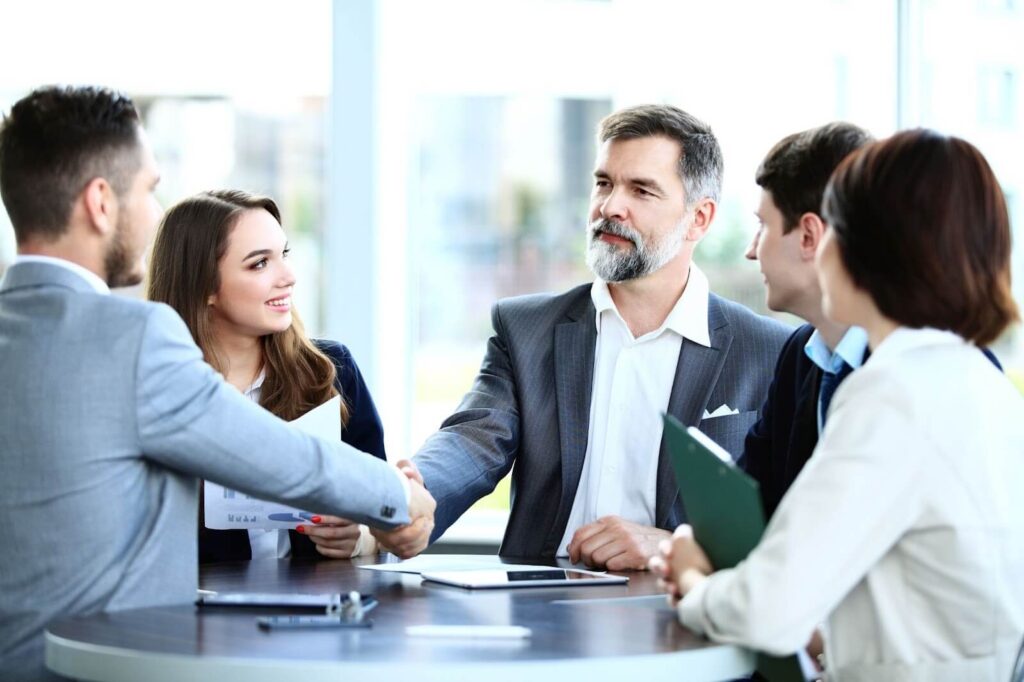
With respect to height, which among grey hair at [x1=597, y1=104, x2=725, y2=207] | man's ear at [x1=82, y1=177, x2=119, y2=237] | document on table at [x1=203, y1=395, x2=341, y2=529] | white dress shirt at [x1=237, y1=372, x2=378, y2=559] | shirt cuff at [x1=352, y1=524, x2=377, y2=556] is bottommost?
white dress shirt at [x1=237, y1=372, x2=378, y2=559]

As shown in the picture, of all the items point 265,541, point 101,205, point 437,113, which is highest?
point 437,113

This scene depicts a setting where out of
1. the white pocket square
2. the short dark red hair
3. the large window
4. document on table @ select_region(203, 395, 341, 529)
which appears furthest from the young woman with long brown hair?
the large window

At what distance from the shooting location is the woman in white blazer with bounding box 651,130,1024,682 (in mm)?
1586

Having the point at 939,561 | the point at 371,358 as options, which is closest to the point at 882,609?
the point at 939,561

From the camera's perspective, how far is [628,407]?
3.04 metres

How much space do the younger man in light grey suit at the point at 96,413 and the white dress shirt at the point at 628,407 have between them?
110 cm

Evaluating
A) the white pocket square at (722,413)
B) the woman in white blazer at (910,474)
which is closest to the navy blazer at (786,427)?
the white pocket square at (722,413)

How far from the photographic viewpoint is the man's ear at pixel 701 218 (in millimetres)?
3247

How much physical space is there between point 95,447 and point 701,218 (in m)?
1.90

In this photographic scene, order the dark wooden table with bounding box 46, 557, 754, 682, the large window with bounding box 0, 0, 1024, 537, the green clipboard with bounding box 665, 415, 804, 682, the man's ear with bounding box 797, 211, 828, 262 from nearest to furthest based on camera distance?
the dark wooden table with bounding box 46, 557, 754, 682 < the green clipboard with bounding box 665, 415, 804, 682 < the man's ear with bounding box 797, 211, 828, 262 < the large window with bounding box 0, 0, 1024, 537

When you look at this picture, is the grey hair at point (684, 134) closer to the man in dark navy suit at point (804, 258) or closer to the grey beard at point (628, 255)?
the grey beard at point (628, 255)

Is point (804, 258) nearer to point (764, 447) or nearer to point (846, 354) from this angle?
point (846, 354)

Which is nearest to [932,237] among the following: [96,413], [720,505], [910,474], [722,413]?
[910,474]

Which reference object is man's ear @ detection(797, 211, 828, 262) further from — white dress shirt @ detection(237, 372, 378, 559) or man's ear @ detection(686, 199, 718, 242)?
white dress shirt @ detection(237, 372, 378, 559)
